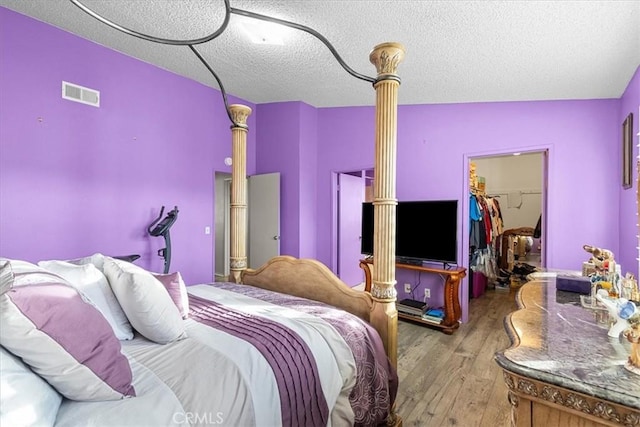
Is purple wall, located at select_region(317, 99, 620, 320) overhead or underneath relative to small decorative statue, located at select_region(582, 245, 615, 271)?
overhead

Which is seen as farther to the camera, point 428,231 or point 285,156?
point 285,156

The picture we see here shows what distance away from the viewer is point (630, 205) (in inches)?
100

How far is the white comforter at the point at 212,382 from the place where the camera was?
97 cm

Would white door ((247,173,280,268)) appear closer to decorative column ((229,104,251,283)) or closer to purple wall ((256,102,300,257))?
purple wall ((256,102,300,257))

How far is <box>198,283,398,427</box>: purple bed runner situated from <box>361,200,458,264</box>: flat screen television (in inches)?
81.9

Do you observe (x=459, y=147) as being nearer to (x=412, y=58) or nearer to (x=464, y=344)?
(x=412, y=58)

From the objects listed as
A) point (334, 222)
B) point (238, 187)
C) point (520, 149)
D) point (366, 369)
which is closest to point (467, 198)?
point (520, 149)

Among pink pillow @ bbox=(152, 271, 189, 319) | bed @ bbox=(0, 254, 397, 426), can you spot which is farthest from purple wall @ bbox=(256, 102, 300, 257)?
pink pillow @ bbox=(152, 271, 189, 319)

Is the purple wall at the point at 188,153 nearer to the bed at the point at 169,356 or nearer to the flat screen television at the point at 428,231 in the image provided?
the flat screen television at the point at 428,231

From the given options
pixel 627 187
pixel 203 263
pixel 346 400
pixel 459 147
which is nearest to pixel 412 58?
pixel 459 147

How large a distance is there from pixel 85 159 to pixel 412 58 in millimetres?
3221

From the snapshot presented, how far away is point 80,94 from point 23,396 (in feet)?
10.4

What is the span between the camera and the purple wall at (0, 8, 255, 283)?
2.71 metres

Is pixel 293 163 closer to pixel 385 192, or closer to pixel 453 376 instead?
pixel 385 192
